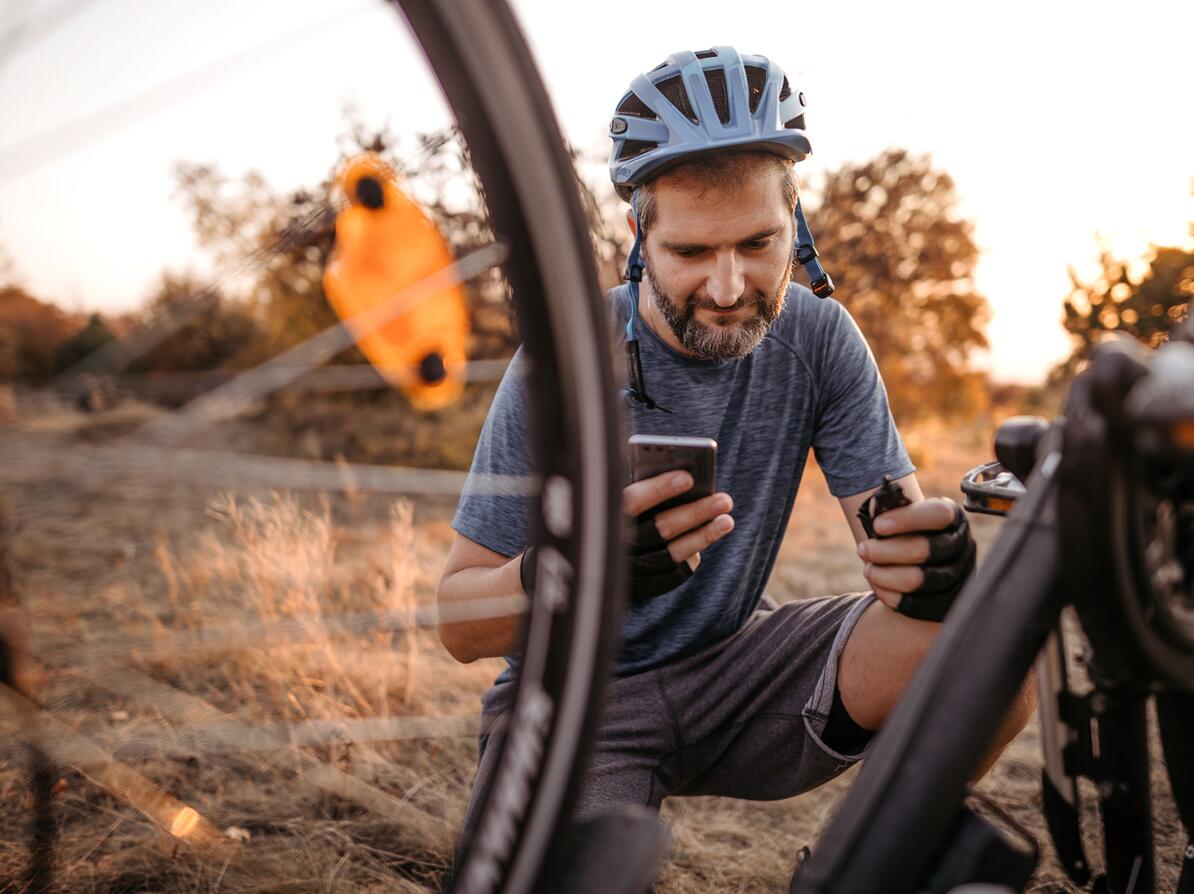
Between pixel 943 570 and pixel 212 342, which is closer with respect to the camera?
pixel 943 570

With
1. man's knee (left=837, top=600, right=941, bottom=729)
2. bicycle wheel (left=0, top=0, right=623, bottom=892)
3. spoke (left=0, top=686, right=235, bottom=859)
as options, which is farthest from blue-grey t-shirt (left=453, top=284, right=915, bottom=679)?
spoke (left=0, top=686, right=235, bottom=859)

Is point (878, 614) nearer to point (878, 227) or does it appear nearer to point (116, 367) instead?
point (116, 367)

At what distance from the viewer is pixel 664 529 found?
103 centimetres

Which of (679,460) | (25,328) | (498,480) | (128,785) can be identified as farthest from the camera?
(25,328)

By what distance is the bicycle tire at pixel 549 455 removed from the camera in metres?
0.66

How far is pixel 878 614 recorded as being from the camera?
53.1 inches

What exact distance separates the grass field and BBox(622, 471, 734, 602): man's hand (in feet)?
2.46

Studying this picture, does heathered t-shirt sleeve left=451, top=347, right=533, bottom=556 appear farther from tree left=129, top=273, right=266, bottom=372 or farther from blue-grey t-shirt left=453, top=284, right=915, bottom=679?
tree left=129, top=273, right=266, bottom=372

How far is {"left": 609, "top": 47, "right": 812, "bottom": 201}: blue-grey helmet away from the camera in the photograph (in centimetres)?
150

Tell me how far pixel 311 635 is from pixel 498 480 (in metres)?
0.97

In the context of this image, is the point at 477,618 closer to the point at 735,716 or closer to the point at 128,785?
the point at 735,716

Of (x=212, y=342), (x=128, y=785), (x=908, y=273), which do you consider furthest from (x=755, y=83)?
(x=908, y=273)

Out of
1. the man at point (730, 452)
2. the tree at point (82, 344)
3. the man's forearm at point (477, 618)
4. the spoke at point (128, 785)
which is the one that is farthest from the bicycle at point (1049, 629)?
the tree at point (82, 344)

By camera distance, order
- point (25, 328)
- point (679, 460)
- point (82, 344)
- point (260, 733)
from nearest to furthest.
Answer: point (679, 460) < point (260, 733) < point (25, 328) < point (82, 344)
